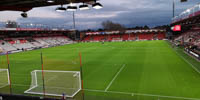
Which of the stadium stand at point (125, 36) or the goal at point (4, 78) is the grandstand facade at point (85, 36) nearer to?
the stadium stand at point (125, 36)

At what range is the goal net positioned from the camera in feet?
32.7

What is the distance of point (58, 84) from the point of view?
10586mm

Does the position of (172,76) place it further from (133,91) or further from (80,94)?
(80,94)

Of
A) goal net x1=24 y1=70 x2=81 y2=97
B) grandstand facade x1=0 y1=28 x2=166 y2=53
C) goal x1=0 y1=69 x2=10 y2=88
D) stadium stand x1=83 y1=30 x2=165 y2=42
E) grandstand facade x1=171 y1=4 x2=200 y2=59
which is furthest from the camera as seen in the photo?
stadium stand x1=83 y1=30 x2=165 y2=42

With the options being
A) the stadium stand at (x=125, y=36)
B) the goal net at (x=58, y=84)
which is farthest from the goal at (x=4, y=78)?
the stadium stand at (x=125, y=36)

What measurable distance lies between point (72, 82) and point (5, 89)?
5.10m

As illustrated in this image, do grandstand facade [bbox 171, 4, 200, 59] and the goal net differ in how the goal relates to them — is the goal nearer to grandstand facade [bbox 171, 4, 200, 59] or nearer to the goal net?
the goal net

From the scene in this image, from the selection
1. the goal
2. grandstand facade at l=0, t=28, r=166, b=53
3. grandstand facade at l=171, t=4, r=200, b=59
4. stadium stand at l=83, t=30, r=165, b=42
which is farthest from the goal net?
stadium stand at l=83, t=30, r=165, b=42

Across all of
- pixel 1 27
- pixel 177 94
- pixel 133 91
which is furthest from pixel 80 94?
pixel 1 27

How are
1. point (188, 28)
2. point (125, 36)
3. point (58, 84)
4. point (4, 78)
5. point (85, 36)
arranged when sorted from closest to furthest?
1. point (58, 84)
2. point (4, 78)
3. point (188, 28)
4. point (125, 36)
5. point (85, 36)

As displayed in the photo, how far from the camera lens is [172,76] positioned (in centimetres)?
1299

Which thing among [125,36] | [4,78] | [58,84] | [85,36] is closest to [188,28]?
[125,36]

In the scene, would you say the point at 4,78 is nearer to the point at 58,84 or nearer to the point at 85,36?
the point at 58,84

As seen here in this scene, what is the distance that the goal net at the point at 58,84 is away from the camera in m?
9.95
